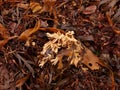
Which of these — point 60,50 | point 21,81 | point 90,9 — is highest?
point 90,9

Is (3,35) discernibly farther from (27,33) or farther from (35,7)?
(35,7)

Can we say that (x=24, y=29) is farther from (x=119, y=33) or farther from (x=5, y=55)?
(x=119, y=33)

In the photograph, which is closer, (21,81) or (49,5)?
(21,81)

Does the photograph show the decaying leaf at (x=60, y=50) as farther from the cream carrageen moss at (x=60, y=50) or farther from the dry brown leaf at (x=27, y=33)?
the dry brown leaf at (x=27, y=33)

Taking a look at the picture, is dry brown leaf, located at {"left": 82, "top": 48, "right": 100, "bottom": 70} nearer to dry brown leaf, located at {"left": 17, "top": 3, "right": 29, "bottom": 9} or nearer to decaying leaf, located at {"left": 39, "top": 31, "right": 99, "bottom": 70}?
decaying leaf, located at {"left": 39, "top": 31, "right": 99, "bottom": 70}

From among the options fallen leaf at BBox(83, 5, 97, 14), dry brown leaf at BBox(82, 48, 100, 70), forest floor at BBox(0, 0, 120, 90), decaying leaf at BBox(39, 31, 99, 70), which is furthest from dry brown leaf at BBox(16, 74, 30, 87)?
fallen leaf at BBox(83, 5, 97, 14)

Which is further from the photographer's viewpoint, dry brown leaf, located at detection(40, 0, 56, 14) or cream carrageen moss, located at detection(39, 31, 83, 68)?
dry brown leaf, located at detection(40, 0, 56, 14)

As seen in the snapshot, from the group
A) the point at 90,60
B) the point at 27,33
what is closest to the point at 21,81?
the point at 27,33

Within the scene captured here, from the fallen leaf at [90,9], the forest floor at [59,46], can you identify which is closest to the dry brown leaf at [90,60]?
the forest floor at [59,46]
